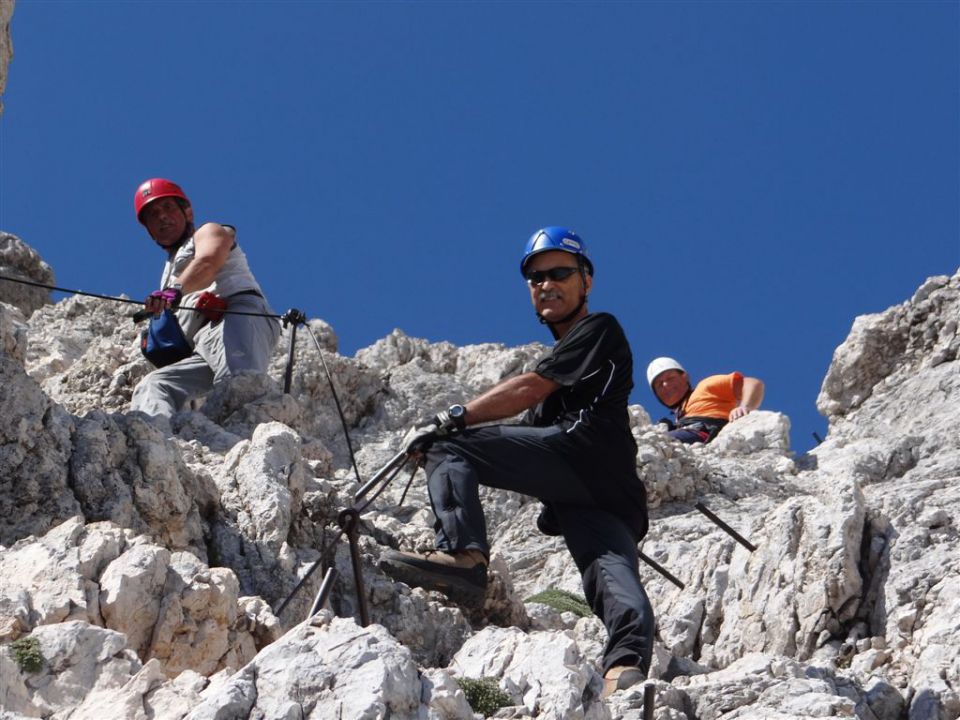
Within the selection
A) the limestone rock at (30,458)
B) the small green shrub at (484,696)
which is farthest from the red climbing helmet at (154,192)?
the small green shrub at (484,696)

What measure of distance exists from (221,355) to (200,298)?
A: 0.59m

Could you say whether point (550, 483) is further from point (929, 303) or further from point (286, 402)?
point (929, 303)

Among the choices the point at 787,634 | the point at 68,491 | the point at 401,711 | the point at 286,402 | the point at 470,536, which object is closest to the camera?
the point at 401,711

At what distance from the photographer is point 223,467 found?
1190 cm

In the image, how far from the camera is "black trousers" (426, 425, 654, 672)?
9805 mm

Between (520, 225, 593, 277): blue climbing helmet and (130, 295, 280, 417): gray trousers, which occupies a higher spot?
(130, 295, 280, 417): gray trousers

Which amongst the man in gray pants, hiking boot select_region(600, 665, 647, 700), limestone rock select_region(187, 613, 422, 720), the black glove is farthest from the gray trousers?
limestone rock select_region(187, 613, 422, 720)

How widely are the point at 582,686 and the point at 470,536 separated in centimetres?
208

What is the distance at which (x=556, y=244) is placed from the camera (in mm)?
10812

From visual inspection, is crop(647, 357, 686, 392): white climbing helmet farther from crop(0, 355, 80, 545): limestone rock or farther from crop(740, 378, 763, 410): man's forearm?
crop(0, 355, 80, 545): limestone rock

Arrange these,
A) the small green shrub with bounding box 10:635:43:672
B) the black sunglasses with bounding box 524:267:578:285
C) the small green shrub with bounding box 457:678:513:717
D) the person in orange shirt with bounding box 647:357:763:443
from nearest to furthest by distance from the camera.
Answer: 1. the small green shrub with bounding box 10:635:43:672
2. the small green shrub with bounding box 457:678:513:717
3. the black sunglasses with bounding box 524:267:578:285
4. the person in orange shirt with bounding box 647:357:763:443

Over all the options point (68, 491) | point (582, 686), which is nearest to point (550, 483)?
point (582, 686)

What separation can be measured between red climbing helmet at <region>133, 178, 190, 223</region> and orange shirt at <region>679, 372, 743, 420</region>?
332 inches

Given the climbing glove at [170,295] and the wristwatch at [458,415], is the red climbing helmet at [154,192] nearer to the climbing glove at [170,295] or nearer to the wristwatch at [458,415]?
the climbing glove at [170,295]
